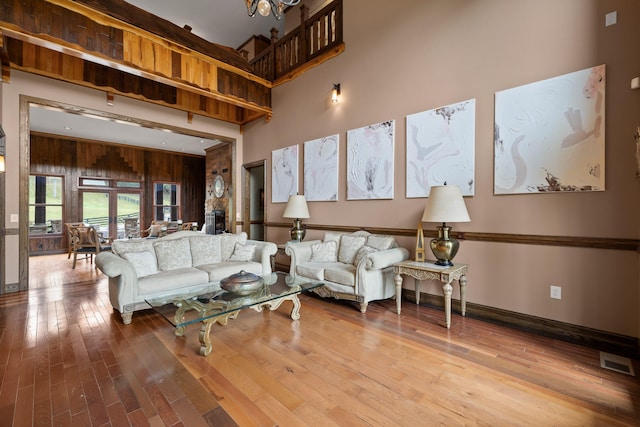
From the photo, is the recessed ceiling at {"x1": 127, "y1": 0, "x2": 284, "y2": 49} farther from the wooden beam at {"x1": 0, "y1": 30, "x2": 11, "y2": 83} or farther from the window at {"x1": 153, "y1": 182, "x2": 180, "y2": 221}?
the window at {"x1": 153, "y1": 182, "x2": 180, "y2": 221}

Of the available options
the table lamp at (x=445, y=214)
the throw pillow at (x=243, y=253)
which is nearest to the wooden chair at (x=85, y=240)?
the throw pillow at (x=243, y=253)

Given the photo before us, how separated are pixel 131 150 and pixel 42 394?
8.95 meters

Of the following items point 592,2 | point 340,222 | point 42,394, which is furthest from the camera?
point 340,222

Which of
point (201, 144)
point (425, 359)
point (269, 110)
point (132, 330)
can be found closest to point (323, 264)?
point (425, 359)

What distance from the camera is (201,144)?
8.52m

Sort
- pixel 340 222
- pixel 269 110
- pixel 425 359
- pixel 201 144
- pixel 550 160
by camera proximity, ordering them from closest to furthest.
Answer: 1. pixel 425 359
2. pixel 550 160
3. pixel 340 222
4. pixel 269 110
5. pixel 201 144

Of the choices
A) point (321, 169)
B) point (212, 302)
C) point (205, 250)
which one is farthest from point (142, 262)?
point (321, 169)

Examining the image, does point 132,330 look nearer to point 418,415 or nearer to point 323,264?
point 323,264

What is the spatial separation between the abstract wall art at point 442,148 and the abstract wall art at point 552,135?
26cm

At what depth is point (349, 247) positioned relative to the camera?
3.86m

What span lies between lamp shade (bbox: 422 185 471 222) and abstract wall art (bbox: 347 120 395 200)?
912 mm

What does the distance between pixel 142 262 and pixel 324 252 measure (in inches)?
87.5

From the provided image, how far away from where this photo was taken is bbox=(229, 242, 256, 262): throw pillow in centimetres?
407

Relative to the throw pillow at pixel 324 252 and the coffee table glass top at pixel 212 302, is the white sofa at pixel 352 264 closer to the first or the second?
the throw pillow at pixel 324 252
